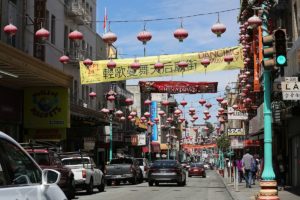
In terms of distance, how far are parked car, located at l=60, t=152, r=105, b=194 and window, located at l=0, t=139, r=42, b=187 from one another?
712 inches

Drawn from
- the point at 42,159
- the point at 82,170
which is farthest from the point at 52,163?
the point at 82,170

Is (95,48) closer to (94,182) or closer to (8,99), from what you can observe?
(8,99)

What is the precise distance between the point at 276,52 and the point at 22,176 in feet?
32.5

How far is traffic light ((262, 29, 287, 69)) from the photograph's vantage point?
14.4 meters

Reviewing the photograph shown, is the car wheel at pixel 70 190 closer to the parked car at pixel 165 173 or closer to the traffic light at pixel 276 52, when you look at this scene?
the traffic light at pixel 276 52

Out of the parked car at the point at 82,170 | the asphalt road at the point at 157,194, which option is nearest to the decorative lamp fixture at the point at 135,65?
the parked car at the point at 82,170

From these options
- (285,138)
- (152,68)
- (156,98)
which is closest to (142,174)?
(285,138)

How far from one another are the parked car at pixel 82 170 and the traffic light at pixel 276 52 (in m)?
11.8

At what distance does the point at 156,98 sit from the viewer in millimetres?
115312

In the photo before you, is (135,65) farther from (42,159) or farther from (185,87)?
(185,87)

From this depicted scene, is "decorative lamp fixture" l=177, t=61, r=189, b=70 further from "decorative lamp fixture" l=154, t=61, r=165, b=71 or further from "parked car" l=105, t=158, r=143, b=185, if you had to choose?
"parked car" l=105, t=158, r=143, b=185

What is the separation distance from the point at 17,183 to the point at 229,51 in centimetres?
2275

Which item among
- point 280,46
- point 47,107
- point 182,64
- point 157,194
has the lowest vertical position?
point 157,194

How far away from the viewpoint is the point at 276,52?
14.5 m
